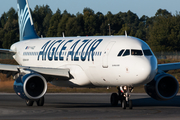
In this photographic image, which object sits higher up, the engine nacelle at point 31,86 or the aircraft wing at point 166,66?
the aircraft wing at point 166,66

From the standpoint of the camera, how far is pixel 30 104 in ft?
73.7

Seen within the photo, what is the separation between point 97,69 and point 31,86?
12.1 ft

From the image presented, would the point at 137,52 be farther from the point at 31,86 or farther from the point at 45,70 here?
the point at 31,86

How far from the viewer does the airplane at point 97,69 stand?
18.3m

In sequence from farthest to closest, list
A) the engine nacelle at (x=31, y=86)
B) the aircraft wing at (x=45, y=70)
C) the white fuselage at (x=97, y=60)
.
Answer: the aircraft wing at (x=45, y=70) → the engine nacelle at (x=31, y=86) → the white fuselage at (x=97, y=60)

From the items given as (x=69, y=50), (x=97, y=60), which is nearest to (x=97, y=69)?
(x=97, y=60)

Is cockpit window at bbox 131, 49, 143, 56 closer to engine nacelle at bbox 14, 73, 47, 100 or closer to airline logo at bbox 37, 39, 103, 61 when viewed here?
airline logo at bbox 37, 39, 103, 61

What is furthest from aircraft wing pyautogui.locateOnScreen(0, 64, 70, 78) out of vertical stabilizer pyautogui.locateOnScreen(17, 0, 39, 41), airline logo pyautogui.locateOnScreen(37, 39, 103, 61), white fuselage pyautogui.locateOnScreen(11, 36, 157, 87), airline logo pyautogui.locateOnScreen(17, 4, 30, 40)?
airline logo pyautogui.locateOnScreen(17, 4, 30, 40)

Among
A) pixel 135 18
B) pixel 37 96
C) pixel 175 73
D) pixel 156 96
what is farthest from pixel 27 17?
pixel 135 18

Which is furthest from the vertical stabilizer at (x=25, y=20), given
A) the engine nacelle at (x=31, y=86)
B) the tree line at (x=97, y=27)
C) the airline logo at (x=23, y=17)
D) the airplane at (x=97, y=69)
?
the tree line at (x=97, y=27)

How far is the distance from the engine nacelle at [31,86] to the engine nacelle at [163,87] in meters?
5.91

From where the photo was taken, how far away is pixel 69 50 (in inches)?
913

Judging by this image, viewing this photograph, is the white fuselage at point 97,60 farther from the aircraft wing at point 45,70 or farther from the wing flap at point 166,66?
the wing flap at point 166,66

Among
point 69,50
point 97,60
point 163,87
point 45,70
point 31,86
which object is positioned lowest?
point 163,87
